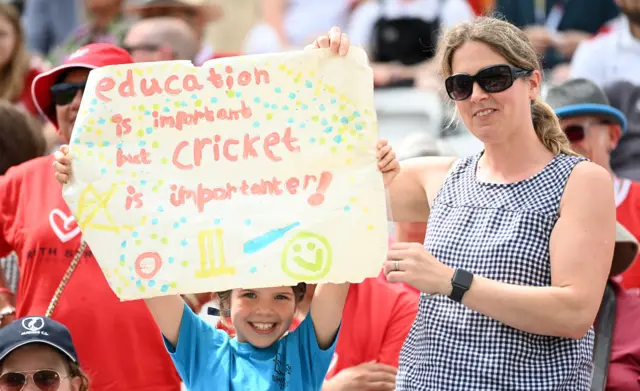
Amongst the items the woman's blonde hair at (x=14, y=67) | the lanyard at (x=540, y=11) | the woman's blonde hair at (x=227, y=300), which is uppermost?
the lanyard at (x=540, y=11)

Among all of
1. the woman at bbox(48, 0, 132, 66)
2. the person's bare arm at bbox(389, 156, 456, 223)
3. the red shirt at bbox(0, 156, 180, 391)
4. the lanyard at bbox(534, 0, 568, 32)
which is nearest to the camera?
the person's bare arm at bbox(389, 156, 456, 223)

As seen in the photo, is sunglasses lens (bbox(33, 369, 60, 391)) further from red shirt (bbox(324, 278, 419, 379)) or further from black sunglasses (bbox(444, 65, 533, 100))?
black sunglasses (bbox(444, 65, 533, 100))

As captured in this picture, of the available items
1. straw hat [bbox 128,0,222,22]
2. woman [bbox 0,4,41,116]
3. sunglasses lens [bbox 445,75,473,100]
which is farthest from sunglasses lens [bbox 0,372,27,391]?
straw hat [bbox 128,0,222,22]

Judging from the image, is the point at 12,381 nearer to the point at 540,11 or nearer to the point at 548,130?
the point at 548,130

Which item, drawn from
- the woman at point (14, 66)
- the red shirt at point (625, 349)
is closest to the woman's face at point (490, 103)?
the red shirt at point (625, 349)

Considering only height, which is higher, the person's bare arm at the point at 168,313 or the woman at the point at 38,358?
the person's bare arm at the point at 168,313

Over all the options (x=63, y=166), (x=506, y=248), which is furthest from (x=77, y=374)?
(x=506, y=248)

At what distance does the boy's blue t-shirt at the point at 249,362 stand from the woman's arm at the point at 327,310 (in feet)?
0.06

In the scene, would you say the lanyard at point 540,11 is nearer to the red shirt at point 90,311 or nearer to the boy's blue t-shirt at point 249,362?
the red shirt at point 90,311

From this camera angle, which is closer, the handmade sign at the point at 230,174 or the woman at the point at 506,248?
the woman at the point at 506,248

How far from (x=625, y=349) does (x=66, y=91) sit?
2.10 m

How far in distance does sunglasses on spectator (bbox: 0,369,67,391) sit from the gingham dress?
1.13 metres

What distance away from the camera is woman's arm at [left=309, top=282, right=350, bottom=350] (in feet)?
10.9

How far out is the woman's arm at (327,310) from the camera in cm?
333
